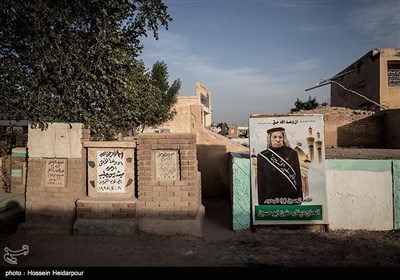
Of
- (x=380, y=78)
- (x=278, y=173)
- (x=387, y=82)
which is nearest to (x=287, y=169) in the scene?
(x=278, y=173)

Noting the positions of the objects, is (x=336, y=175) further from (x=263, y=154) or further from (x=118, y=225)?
(x=118, y=225)

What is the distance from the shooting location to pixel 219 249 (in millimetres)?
4559

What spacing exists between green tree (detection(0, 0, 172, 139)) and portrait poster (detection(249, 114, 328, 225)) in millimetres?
3467

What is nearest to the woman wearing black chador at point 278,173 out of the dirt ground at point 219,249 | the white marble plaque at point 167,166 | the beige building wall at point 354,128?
the dirt ground at point 219,249

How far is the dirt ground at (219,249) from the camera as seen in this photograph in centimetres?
405

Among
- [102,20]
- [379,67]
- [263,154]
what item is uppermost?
[379,67]

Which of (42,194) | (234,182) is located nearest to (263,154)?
(234,182)

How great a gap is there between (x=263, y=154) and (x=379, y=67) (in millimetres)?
16124

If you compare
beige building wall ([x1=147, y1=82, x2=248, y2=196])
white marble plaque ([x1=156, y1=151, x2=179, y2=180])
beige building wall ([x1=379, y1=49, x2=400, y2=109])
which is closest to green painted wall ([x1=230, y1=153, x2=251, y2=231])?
white marble plaque ([x1=156, y1=151, x2=179, y2=180])

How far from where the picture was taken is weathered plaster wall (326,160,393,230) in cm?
530

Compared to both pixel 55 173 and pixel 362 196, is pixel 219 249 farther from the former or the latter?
pixel 55 173

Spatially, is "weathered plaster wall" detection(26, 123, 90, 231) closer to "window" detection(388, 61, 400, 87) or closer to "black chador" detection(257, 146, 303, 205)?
"black chador" detection(257, 146, 303, 205)

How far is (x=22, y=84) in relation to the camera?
18.5 feet

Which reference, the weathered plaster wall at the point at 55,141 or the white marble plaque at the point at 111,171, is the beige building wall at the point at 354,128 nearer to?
the white marble plaque at the point at 111,171
